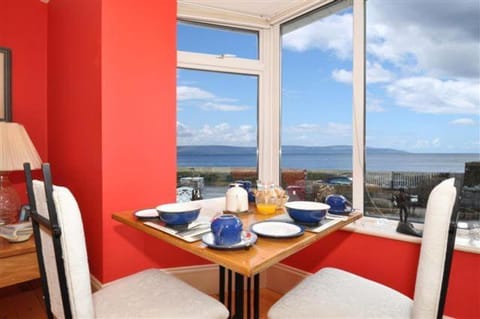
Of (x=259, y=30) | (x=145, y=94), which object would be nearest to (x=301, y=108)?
(x=259, y=30)

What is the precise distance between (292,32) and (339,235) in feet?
5.72

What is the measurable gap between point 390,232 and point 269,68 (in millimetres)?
1666

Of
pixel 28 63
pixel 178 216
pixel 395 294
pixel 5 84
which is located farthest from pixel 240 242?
pixel 28 63

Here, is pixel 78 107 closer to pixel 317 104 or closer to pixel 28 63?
pixel 28 63

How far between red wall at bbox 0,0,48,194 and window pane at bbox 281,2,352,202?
2.05 metres

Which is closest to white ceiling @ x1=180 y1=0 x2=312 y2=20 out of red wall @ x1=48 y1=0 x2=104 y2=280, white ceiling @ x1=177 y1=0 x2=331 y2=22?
white ceiling @ x1=177 y1=0 x2=331 y2=22

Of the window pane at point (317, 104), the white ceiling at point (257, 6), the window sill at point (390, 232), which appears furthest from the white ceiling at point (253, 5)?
the window sill at point (390, 232)

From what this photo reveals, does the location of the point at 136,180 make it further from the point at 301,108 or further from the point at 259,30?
the point at 259,30

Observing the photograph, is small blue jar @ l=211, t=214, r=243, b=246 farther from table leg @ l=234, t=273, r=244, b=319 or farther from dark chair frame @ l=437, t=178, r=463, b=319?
dark chair frame @ l=437, t=178, r=463, b=319

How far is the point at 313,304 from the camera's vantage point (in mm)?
1286

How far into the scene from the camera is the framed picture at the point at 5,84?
2303 millimetres

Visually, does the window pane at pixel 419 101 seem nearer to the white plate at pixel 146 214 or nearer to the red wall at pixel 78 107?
the white plate at pixel 146 214

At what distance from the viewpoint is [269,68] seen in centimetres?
276

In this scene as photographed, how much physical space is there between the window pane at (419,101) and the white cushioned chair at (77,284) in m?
1.55
